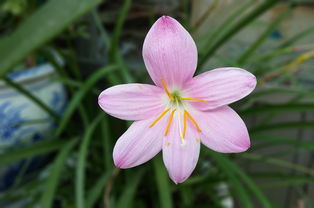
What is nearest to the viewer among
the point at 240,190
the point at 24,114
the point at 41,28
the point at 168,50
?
the point at 168,50

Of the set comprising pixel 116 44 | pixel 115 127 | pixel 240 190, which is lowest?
pixel 240 190

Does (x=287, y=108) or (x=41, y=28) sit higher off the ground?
(x=41, y=28)

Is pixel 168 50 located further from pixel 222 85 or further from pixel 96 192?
pixel 96 192

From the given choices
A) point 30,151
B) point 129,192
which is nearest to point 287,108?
point 129,192

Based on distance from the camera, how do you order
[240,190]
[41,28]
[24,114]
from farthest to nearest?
1. [24,114]
2. [240,190]
3. [41,28]

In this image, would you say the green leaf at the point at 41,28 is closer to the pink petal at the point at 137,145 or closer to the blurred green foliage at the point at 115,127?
the blurred green foliage at the point at 115,127

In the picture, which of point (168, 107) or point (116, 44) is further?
point (116, 44)
